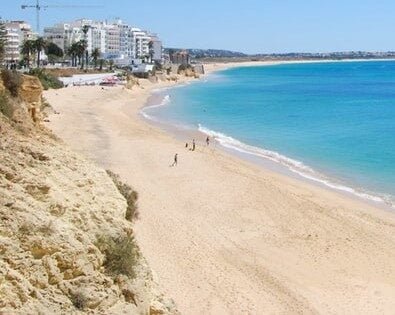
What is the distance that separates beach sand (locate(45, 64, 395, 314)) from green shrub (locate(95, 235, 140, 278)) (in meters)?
5.70

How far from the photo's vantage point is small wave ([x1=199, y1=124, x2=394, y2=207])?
30.6m

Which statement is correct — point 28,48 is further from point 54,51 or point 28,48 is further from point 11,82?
point 11,82

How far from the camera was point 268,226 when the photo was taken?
77.7 ft

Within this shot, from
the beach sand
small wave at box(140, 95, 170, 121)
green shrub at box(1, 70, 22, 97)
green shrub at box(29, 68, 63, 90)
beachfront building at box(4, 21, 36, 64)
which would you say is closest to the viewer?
green shrub at box(1, 70, 22, 97)

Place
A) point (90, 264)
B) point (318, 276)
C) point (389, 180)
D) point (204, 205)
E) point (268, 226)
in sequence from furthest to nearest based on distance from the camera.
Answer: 1. point (389, 180)
2. point (204, 205)
3. point (268, 226)
4. point (318, 276)
5. point (90, 264)

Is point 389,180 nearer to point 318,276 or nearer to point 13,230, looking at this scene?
point 318,276

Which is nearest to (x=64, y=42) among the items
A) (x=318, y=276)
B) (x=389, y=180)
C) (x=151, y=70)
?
(x=151, y=70)

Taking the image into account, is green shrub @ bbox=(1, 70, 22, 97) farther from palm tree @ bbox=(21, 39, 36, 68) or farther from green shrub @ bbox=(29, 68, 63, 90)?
palm tree @ bbox=(21, 39, 36, 68)

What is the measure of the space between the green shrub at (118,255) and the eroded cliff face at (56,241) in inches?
3.4

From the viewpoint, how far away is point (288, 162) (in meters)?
39.9

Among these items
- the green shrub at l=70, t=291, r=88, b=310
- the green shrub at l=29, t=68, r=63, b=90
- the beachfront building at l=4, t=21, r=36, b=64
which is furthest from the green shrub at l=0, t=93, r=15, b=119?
the beachfront building at l=4, t=21, r=36, b=64

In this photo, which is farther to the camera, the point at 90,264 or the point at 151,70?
the point at 151,70

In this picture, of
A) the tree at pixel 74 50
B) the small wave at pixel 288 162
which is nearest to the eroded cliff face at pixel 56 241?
the small wave at pixel 288 162

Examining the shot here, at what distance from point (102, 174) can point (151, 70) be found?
122494mm
